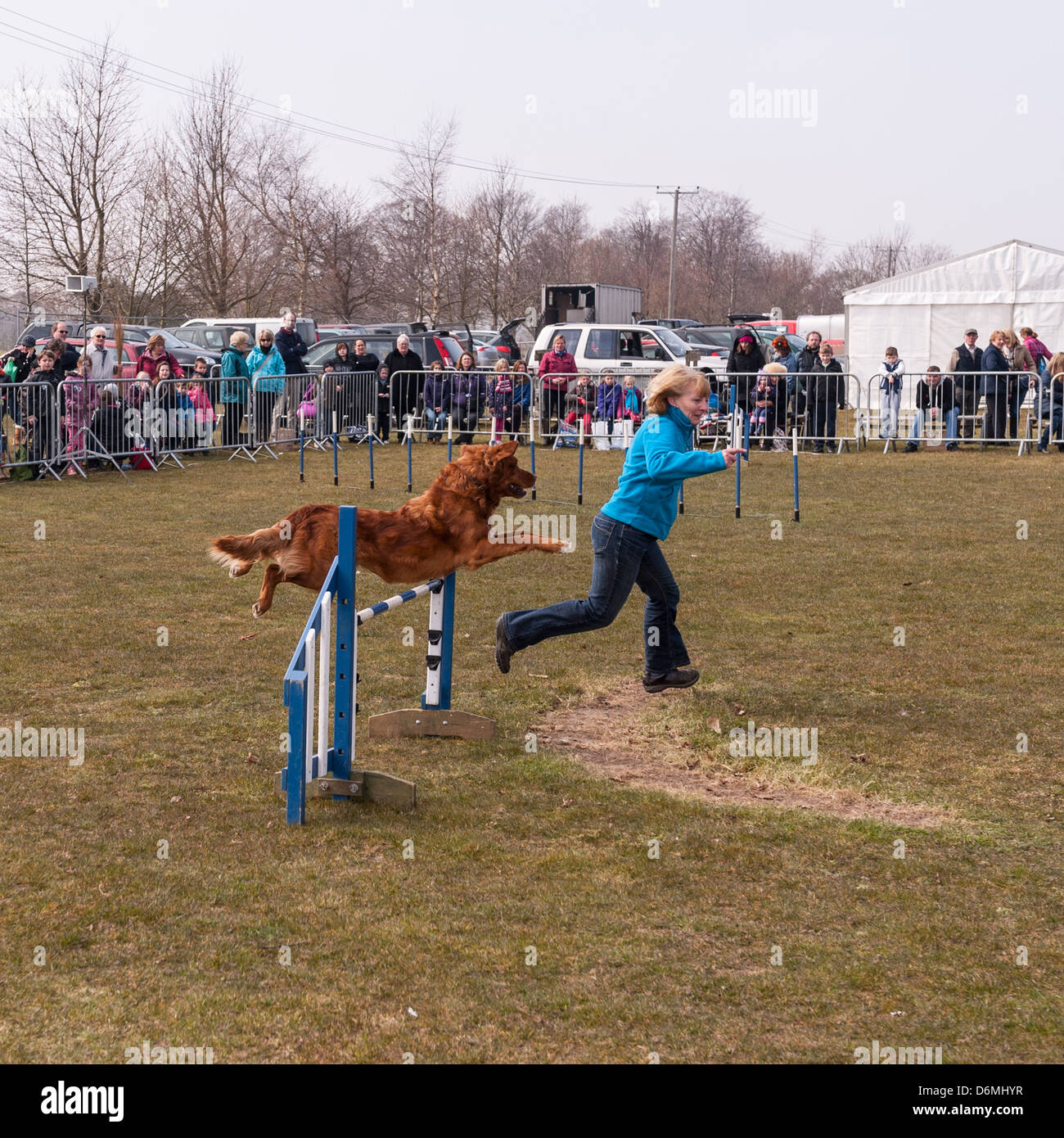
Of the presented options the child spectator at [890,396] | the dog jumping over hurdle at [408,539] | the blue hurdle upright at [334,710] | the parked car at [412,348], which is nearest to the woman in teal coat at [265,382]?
the parked car at [412,348]

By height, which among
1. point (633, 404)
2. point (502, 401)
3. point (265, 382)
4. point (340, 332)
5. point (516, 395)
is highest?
point (340, 332)

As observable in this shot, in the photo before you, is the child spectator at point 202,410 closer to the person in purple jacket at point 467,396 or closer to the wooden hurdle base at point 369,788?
the person in purple jacket at point 467,396

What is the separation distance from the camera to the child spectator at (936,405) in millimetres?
22453

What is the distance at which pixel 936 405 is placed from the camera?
2288cm

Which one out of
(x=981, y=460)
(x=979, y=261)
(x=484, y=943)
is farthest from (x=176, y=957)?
(x=979, y=261)

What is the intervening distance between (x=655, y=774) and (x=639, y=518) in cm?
135

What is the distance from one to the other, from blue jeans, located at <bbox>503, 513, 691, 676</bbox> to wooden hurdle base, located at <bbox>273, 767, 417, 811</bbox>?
1.49 m

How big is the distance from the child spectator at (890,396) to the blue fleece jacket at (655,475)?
53.1ft

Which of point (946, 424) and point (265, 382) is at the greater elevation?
point (265, 382)

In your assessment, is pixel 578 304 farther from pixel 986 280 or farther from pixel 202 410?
pixel 202 410

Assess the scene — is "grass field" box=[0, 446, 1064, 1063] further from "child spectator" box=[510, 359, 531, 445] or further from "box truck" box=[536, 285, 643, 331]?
"box truck" box=[536, 285, 643, 331]

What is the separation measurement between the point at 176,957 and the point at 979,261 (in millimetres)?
26374

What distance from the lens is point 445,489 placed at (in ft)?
23.6

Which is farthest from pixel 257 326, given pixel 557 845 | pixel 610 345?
pixel 557 845
